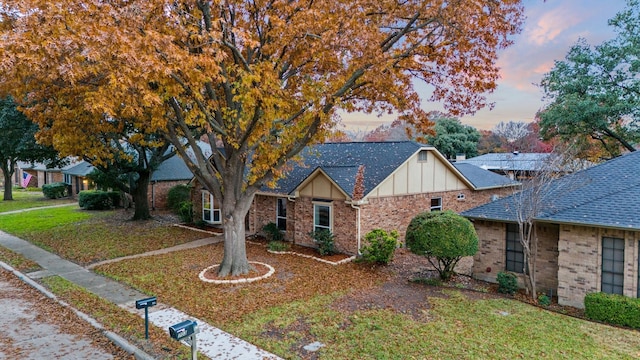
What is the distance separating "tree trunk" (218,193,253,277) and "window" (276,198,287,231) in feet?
19.2

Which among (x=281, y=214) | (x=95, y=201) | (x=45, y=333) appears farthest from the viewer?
(x=95, y=201)

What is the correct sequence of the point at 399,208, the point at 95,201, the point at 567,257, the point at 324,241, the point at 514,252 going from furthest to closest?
the point at 95,201, the point at 399,208, the point at 324,241, the point at 514,252, the point at 567,257

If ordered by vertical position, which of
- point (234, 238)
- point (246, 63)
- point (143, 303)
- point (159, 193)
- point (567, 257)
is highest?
point (246, 63)

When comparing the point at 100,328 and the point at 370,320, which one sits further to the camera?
the point at 370,320

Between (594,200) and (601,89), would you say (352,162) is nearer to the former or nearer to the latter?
(594,200)

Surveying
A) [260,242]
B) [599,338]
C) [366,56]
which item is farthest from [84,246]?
[599,338]

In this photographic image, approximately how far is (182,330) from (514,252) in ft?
35.6

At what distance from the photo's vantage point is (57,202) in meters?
34.2

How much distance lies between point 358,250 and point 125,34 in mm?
11020

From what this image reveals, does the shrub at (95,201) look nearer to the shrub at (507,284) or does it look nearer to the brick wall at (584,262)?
the shrub at (507,284)

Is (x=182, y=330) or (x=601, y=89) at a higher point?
(x=601, y=89)

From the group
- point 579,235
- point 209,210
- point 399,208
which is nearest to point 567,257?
point 579,235

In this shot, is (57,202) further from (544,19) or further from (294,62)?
(544,19)

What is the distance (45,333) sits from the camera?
8.53m
